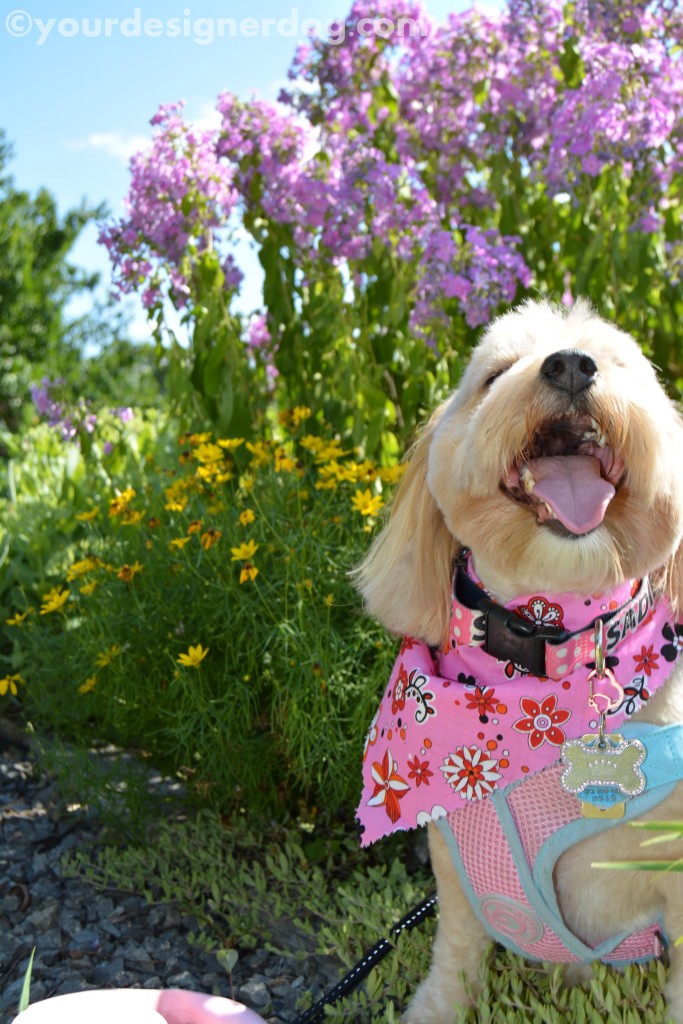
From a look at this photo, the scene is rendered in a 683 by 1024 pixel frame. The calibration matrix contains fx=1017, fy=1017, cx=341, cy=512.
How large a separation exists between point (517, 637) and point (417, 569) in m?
0.29

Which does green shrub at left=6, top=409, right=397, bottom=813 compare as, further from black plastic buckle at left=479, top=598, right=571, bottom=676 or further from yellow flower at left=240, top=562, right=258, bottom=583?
black plastic buckle at left=479, top=598, right=571, bottom=676

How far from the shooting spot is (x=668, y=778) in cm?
176

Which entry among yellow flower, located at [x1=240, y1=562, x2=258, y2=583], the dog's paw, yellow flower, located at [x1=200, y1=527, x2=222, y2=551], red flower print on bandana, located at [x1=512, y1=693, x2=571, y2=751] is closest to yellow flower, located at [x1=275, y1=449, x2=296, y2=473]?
yellow flower, located at [x1=200, y1=527, x2=222, y2=551]

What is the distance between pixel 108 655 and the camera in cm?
317

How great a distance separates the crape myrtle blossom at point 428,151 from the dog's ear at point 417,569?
1.41 metres

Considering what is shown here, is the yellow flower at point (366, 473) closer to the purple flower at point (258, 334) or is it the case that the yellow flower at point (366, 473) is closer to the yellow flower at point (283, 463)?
the yellow flower at point (283, 463)

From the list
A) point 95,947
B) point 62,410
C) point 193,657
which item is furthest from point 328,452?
point 62,410

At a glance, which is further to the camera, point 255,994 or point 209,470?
point 209,470

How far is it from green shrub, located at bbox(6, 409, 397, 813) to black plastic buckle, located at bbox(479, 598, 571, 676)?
984 millimetres

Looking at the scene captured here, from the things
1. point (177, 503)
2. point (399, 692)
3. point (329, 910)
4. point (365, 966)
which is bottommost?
point (329, 910)

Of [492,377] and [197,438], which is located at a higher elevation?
[492,377]

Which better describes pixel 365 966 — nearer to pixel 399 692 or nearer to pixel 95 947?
pixel 399 692

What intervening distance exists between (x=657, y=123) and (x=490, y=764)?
7.96ft

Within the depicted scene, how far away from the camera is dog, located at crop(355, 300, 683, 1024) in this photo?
5.75 ft
